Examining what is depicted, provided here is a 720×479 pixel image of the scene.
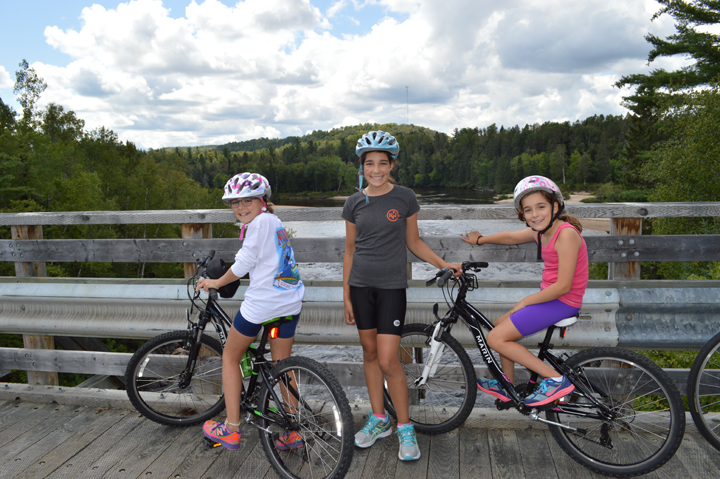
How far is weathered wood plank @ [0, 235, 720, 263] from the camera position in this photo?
3.54m

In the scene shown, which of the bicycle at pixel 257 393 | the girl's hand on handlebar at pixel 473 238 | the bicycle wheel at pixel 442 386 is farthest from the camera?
the girl's hand on handlebar at pixel 473 238

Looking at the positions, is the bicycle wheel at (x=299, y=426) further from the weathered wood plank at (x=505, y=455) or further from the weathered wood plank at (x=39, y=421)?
the weathered wood plank at (x=39, y=421)

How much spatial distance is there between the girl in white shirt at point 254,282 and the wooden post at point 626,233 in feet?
7.39

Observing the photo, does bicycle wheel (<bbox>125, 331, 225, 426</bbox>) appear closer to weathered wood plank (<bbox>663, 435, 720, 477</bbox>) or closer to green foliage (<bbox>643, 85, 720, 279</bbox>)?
weathered wood plank (<bbox>663, 435, 720, 477</bbox>)

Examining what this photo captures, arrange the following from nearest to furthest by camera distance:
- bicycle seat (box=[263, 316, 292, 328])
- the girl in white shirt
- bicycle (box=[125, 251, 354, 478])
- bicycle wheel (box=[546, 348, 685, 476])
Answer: bicycle wheel (box=[546, 348, 685, 476]) → bicycle (box=[125, 251, 354, 478]) → the girl in white shirt → bicycle seat (box=[263, 316, 292, 328])

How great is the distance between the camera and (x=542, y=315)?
2945 mm

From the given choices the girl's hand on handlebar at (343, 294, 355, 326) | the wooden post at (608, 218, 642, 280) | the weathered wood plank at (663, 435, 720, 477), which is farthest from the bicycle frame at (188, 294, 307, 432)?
the wooden post at (608, 218, 642, 280)

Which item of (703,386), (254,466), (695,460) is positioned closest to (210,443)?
(254,466)

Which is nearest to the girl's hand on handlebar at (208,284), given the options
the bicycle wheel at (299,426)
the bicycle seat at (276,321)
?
the bicycle seat at (276,321)

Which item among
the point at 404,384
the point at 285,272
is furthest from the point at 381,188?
the point at 404,384

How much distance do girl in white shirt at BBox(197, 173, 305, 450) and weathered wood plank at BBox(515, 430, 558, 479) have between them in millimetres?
1332

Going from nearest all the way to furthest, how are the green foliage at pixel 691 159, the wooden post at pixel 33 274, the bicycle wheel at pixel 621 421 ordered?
the bicycle wheel at pixel 621 421 → the wooden post at pixel 33 274 → the green foliage at pixel 691 159

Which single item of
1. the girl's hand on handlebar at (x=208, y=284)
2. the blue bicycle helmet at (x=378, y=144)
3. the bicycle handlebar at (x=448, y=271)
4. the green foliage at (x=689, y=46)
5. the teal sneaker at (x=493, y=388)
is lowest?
the teal sneaker at (x=493, y=388)

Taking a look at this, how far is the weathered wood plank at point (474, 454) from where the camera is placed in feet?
9.65
